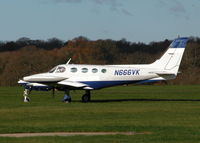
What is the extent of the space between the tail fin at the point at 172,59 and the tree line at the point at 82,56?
61090mm

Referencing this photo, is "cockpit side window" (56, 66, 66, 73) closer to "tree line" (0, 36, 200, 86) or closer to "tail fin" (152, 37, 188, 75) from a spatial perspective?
"tail fin" (152, 37, 188, 75)

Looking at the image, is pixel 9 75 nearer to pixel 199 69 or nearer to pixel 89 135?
pixel 199 69

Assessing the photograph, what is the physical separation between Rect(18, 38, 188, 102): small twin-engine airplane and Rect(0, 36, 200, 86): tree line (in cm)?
5996

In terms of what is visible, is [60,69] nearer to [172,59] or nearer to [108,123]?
[172,59]

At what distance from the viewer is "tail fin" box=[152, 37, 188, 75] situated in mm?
49250

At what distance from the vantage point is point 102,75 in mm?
49500

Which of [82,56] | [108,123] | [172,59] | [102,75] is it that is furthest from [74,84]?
[82,56]

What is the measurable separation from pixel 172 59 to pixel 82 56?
87024mm

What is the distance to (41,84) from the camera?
49125 mm

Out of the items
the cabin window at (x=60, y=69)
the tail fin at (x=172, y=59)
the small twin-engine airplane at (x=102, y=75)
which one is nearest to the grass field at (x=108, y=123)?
the small twin-engine airplane at (x=102, y=75)

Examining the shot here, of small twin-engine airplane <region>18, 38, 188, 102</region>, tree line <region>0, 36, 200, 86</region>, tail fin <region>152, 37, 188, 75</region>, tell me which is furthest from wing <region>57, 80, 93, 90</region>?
tree line <region>0, 36, 200, 86</region>

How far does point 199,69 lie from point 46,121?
98.9m

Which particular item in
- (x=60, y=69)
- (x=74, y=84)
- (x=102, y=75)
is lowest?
(x=74, y=84)

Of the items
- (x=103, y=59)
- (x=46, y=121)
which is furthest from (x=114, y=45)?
(x=46, y=121)
